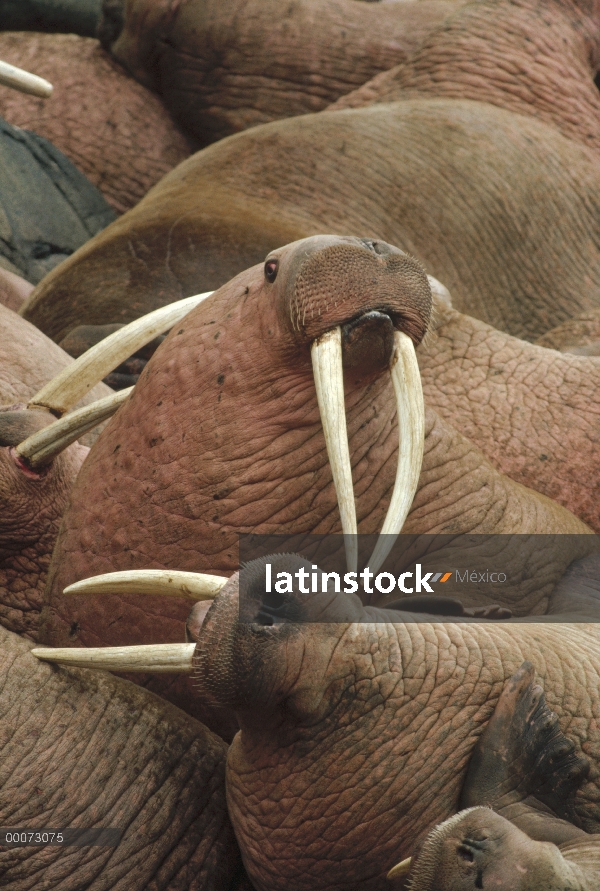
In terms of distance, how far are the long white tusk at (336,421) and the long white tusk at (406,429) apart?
0.11 meters

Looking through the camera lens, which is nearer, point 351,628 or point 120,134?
point 351,628

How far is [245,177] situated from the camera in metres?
5.50

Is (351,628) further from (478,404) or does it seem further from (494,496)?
(478,404)

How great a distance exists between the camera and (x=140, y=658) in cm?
236

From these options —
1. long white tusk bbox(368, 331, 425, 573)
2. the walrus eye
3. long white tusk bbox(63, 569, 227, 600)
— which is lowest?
long white tusk bbox(63, 569, 227, 600)

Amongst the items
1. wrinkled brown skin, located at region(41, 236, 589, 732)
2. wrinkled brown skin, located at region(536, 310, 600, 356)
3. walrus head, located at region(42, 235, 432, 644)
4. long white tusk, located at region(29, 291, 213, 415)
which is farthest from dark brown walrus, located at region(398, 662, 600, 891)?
wrinkled brown skin, located at region(536, 310, 600, 356)

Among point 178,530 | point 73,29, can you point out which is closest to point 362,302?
point 178,530

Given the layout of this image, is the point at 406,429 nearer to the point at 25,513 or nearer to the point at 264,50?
the point at 25,513

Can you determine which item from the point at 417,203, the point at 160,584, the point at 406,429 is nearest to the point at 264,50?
the point at 417,203

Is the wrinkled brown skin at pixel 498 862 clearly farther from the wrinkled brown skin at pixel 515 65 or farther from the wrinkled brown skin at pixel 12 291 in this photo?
the wrinkled brown skin at pixel 515 65

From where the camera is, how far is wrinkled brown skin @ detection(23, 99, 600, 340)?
504cm

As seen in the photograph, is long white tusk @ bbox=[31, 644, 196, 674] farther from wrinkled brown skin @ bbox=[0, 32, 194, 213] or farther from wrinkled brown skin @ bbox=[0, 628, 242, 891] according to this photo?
wrinkled brown skin @ bbox=[0, 32, 194, 213]

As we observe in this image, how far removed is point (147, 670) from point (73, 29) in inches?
257

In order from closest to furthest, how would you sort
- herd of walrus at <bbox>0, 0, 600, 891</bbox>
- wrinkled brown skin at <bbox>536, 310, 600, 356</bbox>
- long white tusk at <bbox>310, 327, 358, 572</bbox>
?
herd of walrus at <bbox>0, 0, 600, 891</bbox> < long white tusk at <bbox>310, 327, 358, 572</bbox> < wrinkled brown skin at <bbox>536, 310, 600, 356</bbox>
